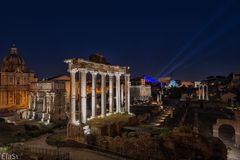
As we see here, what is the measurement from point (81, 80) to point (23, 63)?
54.6m

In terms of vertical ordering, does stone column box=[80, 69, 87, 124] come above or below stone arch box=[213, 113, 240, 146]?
above

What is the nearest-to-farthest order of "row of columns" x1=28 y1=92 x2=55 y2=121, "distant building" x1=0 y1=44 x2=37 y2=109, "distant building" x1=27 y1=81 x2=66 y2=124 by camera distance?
"distant building" x1=27 y1=81 x2=66 y2=124 → "row of columns" x1=28 y1=92 x2=55 y2=121 → "distant building" x1=0 y1=44 x2=37 y2=109

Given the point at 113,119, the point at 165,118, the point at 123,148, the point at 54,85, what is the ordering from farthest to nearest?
1. the point at 54,85
2. the point at 165,118
3. the point at 113,119
4. the point at 123,148

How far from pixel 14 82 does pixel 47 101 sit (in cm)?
2582

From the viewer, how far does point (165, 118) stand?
42.6m

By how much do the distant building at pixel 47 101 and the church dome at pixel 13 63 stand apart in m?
23.2

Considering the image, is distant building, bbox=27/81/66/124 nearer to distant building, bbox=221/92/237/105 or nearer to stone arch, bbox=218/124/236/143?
stone arch, bbox=218/124/236/143

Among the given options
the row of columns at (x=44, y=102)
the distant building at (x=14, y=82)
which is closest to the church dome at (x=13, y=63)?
the distant building at (x=14, y=82)

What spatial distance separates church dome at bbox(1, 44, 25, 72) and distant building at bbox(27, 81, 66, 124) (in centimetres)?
2318

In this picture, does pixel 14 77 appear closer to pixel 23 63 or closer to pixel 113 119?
pixel 23 63

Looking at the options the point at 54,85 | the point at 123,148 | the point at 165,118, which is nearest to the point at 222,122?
the point at 165,118

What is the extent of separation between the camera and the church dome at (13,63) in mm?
69938

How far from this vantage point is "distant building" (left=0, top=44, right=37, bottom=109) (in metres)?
64.6

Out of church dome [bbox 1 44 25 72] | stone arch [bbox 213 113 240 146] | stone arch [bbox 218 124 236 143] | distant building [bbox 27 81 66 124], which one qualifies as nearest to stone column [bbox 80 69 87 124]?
distant building [bbox 27 81 66 124]
